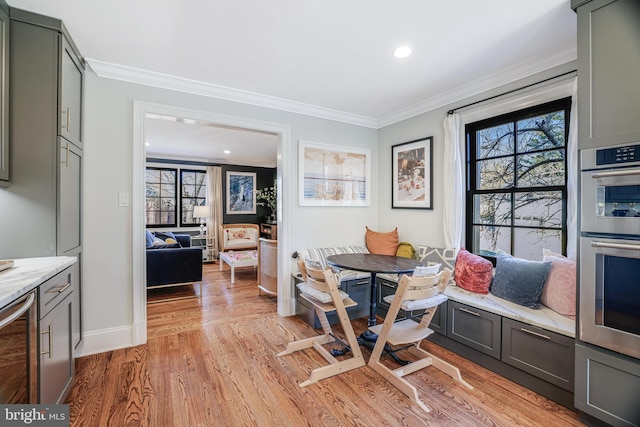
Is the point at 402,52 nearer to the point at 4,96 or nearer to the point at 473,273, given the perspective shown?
the point at 473,273

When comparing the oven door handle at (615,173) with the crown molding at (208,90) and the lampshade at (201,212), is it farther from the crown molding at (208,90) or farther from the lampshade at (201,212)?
the lampshade at (201,212)

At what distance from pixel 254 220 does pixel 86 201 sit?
541cm

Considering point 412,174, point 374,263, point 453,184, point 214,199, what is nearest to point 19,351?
point 374,263

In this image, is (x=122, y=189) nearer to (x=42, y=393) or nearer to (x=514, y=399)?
(x=42, y=393)

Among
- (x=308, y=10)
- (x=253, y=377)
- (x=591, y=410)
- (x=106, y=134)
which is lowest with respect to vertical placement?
(x=253, y=377)

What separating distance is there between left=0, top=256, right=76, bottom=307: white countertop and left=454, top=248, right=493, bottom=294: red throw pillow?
3039 millimetres

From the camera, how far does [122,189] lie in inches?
105

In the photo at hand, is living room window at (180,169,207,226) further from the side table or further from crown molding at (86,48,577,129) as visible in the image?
crown molding at (86,48,577,129)

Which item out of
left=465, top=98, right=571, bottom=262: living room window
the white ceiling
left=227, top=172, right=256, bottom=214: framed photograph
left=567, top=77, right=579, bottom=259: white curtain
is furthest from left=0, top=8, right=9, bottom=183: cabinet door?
left=227, top=172, right=256, bottom=214: framed photograph

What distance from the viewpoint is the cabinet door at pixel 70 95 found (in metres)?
2.03

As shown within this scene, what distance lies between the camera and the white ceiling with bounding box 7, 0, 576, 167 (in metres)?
1.83

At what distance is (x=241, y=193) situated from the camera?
772 centimetres

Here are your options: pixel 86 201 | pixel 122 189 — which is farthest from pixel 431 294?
pixel 86 201

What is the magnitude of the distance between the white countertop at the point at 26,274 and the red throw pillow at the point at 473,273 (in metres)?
3.04
